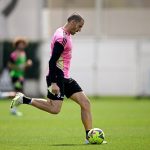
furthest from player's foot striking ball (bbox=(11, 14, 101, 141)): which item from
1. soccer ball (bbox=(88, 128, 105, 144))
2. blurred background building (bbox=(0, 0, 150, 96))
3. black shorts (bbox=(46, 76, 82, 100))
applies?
blurred background building (bbox=(0, 0, 150, 96))

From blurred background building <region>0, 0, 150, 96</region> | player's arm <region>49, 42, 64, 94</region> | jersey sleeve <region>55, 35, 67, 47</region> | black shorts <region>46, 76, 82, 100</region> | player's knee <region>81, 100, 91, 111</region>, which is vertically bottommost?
blurred background building <region>0, 0, 150, 96</region>

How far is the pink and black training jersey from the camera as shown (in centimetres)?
1334

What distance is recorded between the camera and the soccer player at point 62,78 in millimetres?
13312

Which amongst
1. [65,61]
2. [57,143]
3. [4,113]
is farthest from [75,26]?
[4,113]

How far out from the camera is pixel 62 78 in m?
13.6

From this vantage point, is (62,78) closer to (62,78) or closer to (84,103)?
(62,78)

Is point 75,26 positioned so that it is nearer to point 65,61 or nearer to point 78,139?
point 65,61

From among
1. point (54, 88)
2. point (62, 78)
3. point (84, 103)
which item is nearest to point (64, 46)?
point (62, 78)

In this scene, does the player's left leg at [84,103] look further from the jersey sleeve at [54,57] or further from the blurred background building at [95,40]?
the blurred background building at [95,40]

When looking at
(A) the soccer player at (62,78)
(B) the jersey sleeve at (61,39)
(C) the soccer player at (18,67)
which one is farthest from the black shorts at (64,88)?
(C) the soccer player at (18,67)

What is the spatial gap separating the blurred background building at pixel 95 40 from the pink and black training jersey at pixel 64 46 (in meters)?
20.1

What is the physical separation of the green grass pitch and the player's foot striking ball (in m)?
0.67

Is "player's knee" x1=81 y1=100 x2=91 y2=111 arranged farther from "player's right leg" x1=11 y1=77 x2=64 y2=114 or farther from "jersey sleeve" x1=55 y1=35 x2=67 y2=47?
"jersey sleeve" x1=55 y1=35 x2=67 y2=47

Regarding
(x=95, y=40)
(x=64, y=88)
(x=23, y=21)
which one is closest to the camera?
(x=64, y=88)
